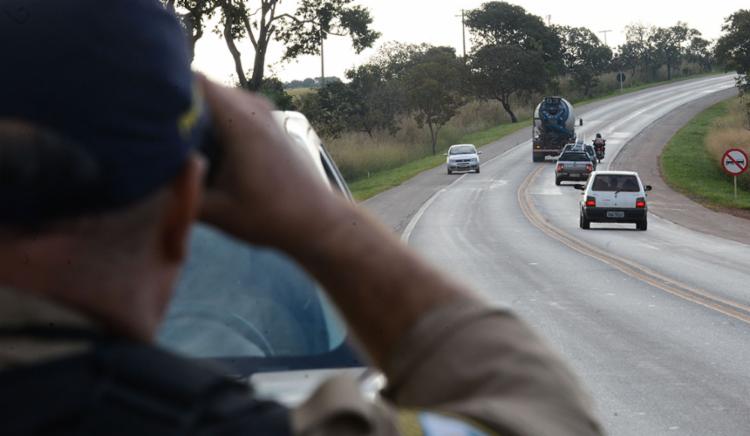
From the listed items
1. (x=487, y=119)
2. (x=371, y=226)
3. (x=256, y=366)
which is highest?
(x=371, y=226)

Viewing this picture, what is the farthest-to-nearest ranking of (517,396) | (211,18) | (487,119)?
1. (487,119)
2. (211,18)
3. (517,396)

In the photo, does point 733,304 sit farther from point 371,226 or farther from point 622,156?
point 622,156

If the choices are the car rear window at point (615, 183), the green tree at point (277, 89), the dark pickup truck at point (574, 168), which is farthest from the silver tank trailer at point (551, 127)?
the car rear window at point (615, 183)

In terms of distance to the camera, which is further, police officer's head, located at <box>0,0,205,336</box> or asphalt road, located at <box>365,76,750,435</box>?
asphalt road, located at <box>365,76,750,435</box>

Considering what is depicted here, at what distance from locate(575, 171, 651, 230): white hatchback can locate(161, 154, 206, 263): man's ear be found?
32846mm

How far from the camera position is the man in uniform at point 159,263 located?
103 cm

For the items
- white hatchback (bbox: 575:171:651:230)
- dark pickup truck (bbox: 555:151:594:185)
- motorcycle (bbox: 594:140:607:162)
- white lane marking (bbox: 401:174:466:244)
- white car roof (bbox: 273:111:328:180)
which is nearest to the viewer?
white car roof (bbox: 273:111:328:180)

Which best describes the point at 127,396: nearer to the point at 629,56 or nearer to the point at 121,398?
the point at 121,398

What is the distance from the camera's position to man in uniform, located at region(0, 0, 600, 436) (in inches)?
40.6

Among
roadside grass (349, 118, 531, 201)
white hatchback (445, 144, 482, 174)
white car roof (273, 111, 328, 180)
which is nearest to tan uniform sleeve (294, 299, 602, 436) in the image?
white car roof (273, 111, 328, 180)

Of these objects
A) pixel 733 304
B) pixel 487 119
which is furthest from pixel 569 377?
pixel 487 119

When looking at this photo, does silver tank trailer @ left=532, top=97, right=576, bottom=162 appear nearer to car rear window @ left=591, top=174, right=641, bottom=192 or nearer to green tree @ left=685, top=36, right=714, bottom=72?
car rear window @ left=591, top=174, right=641, bottom=192

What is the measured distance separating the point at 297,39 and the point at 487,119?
7330 centimetres

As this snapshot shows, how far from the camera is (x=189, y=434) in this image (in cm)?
103
